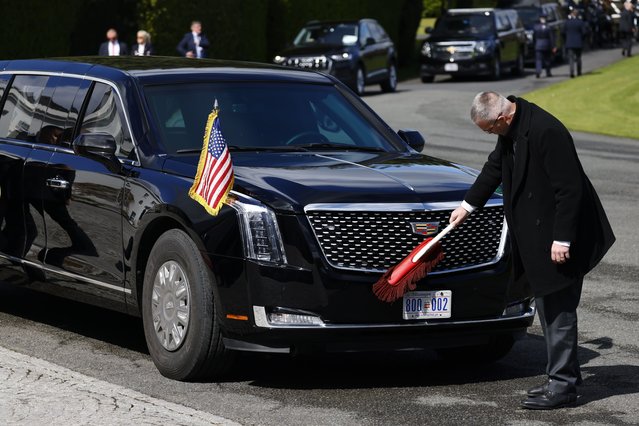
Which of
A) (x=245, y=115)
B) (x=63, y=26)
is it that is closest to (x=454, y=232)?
(x=245, y=115)

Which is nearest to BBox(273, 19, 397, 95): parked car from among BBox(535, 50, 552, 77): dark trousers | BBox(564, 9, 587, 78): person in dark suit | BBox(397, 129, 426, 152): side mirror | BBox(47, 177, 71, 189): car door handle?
BBox(564, 9, 587, 78): person in dark suit

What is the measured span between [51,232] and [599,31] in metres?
58.9

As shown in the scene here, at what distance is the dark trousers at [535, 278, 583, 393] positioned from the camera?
7.65m

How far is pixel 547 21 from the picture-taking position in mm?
50688

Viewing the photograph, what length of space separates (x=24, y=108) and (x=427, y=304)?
3614 mm

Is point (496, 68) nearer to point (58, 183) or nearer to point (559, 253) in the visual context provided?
point (58, 183)

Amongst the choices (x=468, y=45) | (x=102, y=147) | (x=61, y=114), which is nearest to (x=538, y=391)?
(x=102, y=147)

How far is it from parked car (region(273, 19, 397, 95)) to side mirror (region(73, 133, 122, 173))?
25.6m

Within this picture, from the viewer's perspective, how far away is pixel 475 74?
43.3m

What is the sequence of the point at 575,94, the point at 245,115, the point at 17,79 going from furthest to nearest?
the point at 575,94, the point at 17,79, the point at 245,115

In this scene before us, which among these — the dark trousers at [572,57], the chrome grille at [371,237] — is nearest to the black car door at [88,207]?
the chrome grille at [371,237]

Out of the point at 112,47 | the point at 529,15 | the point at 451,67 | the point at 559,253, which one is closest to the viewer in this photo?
the point at 559,253

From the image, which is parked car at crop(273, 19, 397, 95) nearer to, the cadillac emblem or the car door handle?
the car door handle

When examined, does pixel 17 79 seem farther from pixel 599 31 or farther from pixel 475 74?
pixel 599 31
